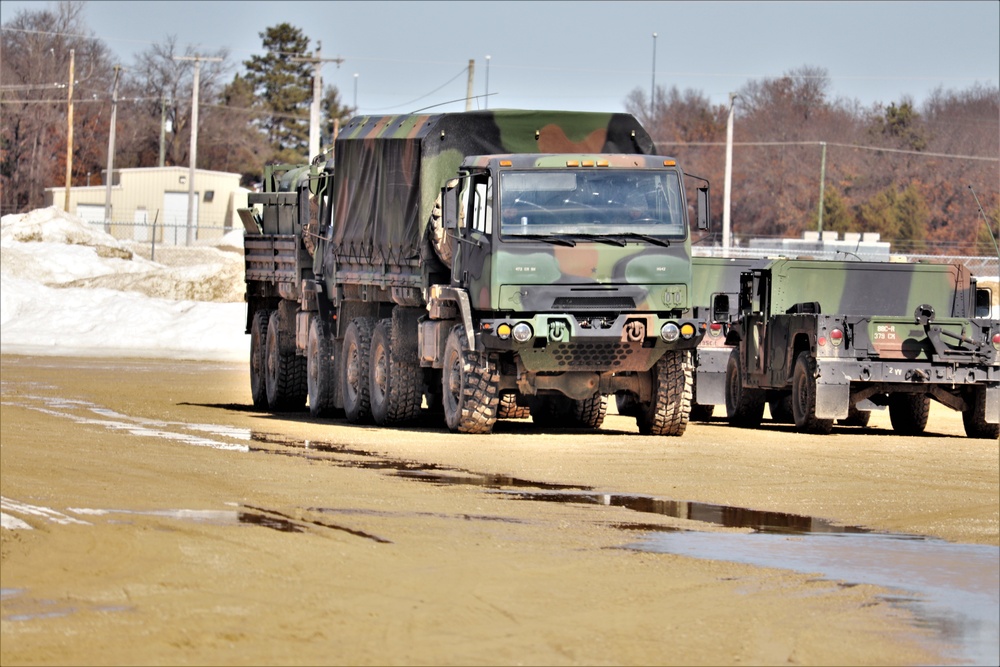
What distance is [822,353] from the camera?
20.9 meters

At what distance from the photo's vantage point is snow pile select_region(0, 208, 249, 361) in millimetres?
42469

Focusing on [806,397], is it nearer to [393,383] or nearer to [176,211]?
[393,383]

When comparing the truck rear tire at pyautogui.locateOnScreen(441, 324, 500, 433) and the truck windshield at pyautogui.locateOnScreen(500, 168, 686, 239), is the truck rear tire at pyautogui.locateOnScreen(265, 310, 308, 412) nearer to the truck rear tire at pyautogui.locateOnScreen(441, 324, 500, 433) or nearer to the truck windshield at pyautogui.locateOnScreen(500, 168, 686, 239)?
the truck rear tire at pyautogui.locateOnScreen(441, 324, 500, 433)

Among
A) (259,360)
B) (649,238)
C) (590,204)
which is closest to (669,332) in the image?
(649,238)

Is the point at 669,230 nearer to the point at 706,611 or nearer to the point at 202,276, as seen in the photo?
the point at 706,611

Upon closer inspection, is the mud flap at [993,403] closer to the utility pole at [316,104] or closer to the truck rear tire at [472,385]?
the truck rear tire at [472,385]

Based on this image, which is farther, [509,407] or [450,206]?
[509,407]

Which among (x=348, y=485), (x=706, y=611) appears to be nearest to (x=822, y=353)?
(x=348, y=485)

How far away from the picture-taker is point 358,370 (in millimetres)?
22406

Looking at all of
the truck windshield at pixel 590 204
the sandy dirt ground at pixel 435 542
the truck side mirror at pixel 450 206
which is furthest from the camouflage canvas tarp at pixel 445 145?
the sandy dirt ground at pixel 435 542

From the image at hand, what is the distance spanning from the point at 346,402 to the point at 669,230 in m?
5.53

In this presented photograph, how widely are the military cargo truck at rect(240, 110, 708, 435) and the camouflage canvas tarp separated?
2cm

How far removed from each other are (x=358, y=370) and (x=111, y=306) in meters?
25.1

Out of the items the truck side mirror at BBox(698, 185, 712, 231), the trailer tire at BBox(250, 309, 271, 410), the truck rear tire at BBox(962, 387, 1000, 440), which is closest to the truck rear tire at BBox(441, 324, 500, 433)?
the truck side mirror at BBox(698, 185, 712, 231)
